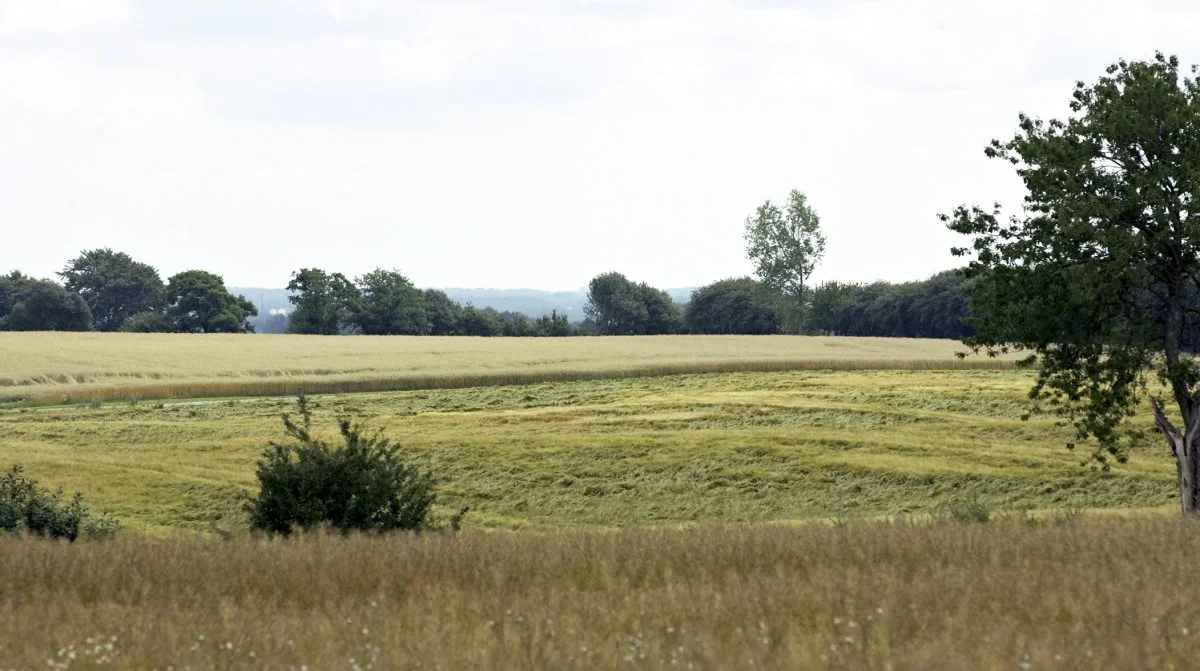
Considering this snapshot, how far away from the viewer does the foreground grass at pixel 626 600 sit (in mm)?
6500

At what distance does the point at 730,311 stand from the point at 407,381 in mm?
88765

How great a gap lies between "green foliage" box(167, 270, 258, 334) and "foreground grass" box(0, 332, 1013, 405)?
3632 centimetres

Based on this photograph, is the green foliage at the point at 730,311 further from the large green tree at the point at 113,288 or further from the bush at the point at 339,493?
the bush at the point at 339,493

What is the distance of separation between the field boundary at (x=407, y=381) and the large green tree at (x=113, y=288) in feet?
356

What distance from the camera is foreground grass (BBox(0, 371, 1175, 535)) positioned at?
33.0 meters

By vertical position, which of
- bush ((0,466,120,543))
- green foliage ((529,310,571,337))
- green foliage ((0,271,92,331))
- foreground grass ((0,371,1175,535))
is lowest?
foreground grass ((0,371,1175,535))

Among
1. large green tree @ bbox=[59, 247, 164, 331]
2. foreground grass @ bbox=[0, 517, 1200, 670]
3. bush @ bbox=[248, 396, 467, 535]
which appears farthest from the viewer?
large green tree @ bbox=[59, 247, 164, 331]

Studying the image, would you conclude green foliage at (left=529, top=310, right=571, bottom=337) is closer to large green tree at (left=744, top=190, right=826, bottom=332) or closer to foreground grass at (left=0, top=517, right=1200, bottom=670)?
large green tree at (left=744, top=190, right=826, bottom=332)

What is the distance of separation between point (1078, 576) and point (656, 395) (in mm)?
52688

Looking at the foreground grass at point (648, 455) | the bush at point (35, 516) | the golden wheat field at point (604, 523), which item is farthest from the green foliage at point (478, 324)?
the bush at point (35, 516)

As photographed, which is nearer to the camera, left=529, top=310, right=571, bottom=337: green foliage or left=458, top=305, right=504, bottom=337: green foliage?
left=529, top=310, right=571, bottom=337: green foliage

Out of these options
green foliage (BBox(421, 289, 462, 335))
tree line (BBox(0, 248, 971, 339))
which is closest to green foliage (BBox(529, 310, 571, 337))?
tree line (BBox(0, 248, 971, 339))

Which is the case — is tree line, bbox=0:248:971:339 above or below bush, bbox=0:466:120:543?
above

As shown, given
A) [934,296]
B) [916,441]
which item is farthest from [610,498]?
[934,296]
